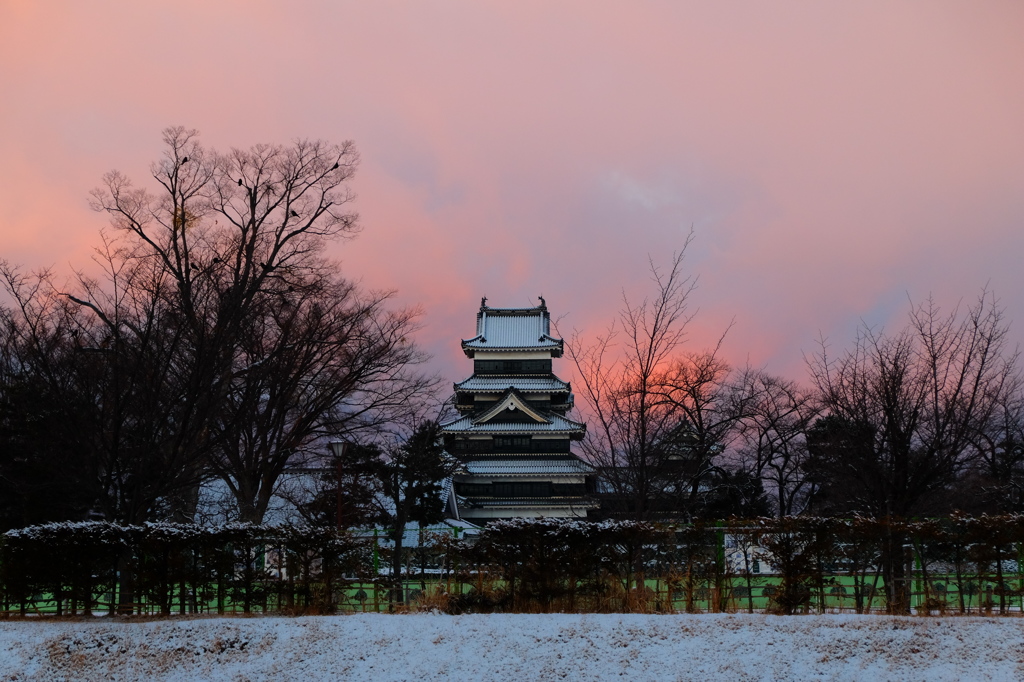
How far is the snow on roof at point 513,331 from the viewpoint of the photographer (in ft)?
169

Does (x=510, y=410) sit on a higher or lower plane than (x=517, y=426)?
higher

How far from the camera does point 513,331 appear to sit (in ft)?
175

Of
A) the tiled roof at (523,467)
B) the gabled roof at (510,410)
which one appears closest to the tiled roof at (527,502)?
the tiled roof at (523,467)

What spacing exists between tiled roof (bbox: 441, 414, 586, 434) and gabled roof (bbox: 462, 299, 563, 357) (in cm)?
475

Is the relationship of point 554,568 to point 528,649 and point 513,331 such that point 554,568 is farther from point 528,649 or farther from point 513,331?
point 513,331

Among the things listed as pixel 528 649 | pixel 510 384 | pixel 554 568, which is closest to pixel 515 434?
pixel 510 384

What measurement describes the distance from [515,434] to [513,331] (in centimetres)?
785

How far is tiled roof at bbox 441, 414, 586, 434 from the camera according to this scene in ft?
154

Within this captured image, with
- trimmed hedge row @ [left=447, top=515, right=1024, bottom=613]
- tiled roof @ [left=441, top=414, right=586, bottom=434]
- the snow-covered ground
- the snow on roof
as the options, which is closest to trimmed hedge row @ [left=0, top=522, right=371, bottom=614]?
the snow-covered ground

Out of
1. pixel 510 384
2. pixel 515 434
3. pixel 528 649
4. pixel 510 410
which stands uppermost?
pixel 510 384

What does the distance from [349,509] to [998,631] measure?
71.9 feet

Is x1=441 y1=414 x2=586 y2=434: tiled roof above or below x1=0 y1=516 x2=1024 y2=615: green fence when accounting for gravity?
above

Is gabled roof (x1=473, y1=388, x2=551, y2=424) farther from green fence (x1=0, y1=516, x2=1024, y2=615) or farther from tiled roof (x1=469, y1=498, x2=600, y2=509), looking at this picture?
green fence (x1=0, y1=516, x2=1024, y2=615)

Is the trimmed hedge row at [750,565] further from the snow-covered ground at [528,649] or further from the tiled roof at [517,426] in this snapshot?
the tiled roof at [517,426]
